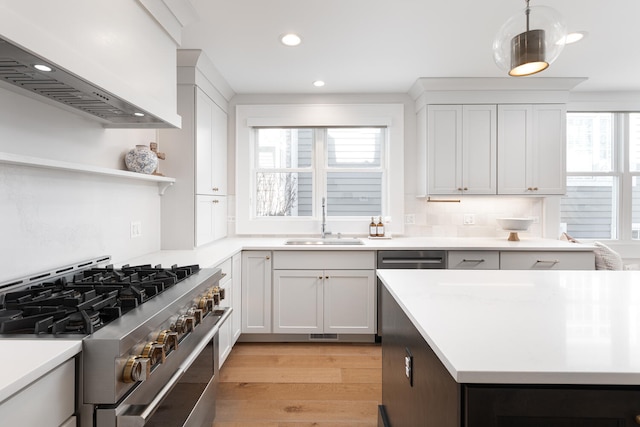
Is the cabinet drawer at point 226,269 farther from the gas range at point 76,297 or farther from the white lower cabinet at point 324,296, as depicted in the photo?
the gas range at point 76,297

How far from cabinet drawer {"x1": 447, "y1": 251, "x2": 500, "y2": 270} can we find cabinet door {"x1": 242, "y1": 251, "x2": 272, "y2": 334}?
5.24ft

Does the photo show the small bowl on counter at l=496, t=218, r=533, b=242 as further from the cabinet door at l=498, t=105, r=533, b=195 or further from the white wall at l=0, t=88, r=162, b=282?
the white wall at l=0, t=88, r=162, b=282

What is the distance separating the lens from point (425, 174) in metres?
3.35

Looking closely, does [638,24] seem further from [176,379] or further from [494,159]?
[176,379]

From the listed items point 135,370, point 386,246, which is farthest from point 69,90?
point 386,246

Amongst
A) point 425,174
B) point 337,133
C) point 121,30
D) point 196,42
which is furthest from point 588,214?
point 121,30

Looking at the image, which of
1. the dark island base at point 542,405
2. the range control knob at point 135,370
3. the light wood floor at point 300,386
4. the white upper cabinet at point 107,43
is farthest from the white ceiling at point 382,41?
the light wood floor at point 300,386

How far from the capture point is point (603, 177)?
11.9ft

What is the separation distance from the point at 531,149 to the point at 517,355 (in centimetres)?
312

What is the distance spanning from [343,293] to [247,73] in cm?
213

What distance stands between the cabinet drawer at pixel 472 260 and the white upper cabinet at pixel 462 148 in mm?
660

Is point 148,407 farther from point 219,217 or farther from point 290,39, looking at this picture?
point 219,217

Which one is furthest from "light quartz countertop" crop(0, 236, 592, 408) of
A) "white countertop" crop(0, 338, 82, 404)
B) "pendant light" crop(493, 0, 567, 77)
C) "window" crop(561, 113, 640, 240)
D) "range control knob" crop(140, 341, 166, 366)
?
"pendant light" crop(493, 0, 567, 77)

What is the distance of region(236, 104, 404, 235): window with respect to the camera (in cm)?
359
